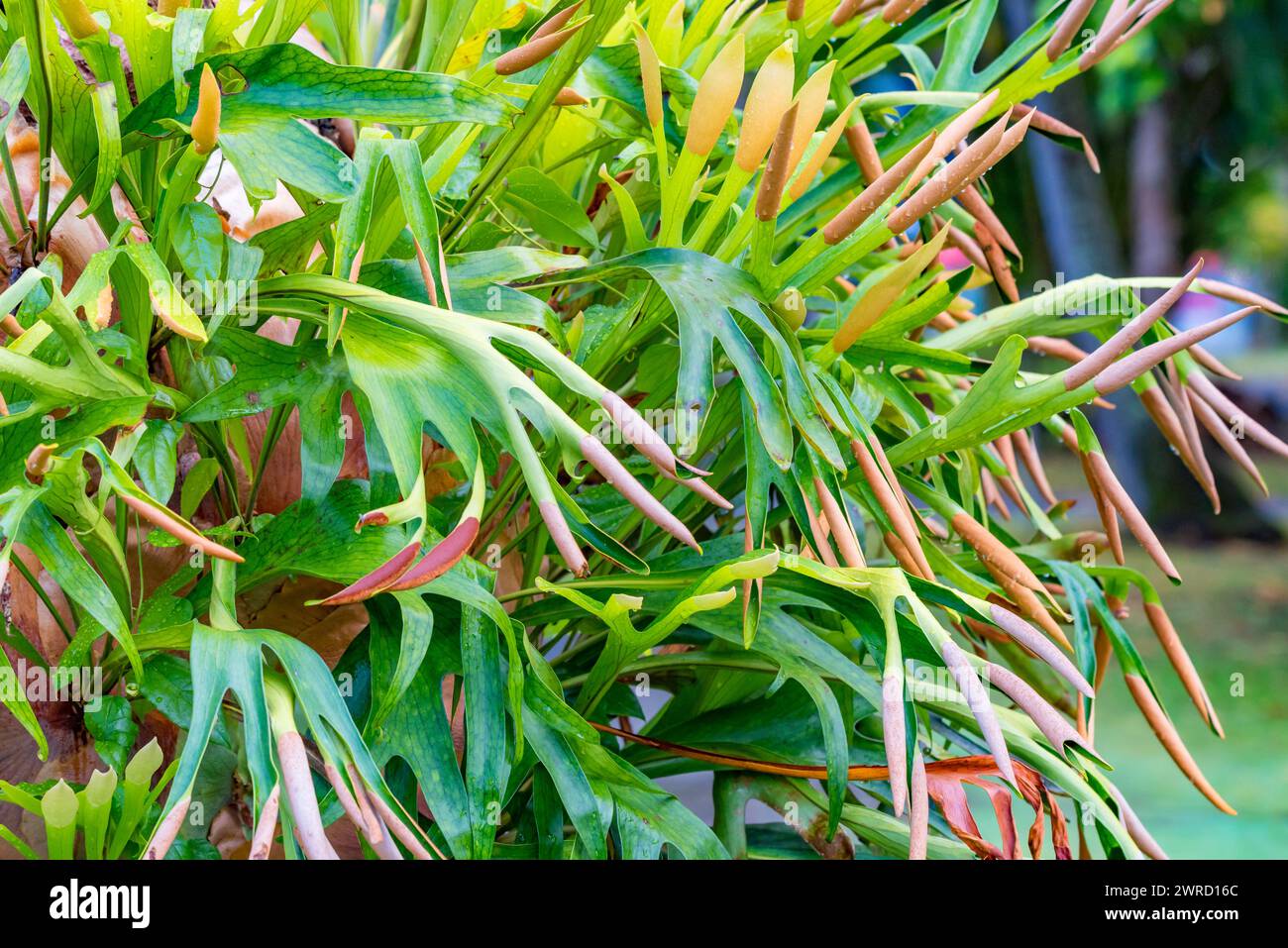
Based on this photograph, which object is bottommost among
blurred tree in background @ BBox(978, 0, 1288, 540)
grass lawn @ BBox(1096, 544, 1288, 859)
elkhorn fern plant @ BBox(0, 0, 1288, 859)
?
grass lawn @ BBox(1096, 544, 1288, 859)

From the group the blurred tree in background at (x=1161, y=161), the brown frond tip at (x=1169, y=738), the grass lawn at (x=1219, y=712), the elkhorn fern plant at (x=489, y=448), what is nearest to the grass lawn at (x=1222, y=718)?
the grass lawn at (x=1219, y=712)

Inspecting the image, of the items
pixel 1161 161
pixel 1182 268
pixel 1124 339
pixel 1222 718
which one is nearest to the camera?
pixel 1124 339

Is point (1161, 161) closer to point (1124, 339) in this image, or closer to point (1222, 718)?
point (1222, 718)

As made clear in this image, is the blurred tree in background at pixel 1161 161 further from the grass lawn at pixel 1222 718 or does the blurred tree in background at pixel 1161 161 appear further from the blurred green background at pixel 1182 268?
the grass lawn at pixel 1222 718

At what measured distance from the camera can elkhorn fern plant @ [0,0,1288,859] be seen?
37 centimetres

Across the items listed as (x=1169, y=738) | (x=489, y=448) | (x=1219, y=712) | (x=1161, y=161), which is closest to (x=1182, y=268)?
(x=1161, y=161)

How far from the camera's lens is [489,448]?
1.42 ft

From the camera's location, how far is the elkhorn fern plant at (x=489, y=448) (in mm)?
368

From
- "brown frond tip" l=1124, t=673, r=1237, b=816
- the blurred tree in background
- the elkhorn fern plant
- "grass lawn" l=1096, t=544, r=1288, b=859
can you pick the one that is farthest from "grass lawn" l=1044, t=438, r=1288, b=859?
Result: the elkhorn fern plant

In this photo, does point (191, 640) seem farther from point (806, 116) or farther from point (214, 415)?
point (806, 116)

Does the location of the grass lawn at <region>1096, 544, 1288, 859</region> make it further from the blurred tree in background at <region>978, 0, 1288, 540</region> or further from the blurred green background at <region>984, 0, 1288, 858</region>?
the blurred tree in background at <region>978, 0, 1288, 540</region>

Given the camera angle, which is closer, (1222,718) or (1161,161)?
(1222,718)

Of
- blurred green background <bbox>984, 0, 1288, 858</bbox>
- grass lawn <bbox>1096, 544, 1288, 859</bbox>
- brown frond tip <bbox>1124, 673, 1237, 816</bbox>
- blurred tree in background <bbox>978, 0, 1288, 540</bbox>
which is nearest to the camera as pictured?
brown frond tip <bbox>1124, 673, 1237, 816</bbox>

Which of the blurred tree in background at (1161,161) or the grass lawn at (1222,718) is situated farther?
the blurred tree in background at (1161,161)
